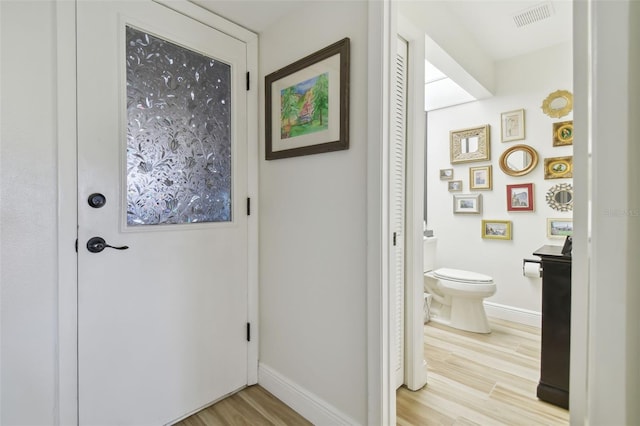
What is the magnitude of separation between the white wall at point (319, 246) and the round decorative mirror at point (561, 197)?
2.31m

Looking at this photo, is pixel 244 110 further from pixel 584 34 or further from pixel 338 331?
pixel 584 34

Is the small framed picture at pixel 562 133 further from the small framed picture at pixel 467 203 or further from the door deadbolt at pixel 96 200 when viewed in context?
the door deadbolt at pixel 96 200

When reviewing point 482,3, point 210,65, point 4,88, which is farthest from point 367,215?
point 482,3

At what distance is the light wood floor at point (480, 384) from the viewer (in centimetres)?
165

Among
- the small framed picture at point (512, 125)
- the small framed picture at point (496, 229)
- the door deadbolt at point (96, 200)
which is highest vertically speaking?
the small framed picture at point (512, 125)

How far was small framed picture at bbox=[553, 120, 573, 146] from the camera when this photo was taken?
8.70ft

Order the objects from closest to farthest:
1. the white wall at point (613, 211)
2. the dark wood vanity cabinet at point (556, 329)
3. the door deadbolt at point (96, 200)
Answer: the white wall at point (613, 211), the door deadbolt at point (96, 200), the dark wood vanity cabinet at point (556, 329)

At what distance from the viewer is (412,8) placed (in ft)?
5.96

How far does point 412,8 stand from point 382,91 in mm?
882

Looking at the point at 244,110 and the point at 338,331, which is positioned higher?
the point at 244,110

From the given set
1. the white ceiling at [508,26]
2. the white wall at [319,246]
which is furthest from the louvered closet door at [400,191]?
the white ceiling at [508,26]

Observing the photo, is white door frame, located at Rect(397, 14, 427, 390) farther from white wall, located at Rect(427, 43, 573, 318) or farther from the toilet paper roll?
white wall, located at Rect(427, 43, 573, 318)

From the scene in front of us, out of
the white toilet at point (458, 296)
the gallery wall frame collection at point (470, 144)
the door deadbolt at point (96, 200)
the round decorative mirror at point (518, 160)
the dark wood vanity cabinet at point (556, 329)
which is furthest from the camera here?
the gallery wall frame collection at point (470, 144)

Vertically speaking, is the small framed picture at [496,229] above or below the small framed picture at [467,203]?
below
